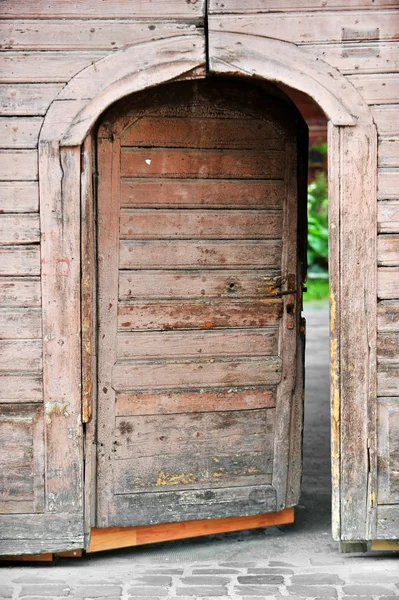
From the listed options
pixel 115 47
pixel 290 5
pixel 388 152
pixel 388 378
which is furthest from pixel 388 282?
pixel 115 47

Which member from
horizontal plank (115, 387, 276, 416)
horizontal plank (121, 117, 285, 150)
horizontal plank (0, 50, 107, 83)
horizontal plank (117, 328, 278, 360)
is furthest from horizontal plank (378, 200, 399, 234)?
horizontal plank (0, 50, 107, 83)

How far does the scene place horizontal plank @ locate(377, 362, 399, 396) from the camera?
14.4 ft

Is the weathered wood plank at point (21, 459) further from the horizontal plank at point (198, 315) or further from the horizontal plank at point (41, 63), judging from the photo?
the horizontal plank at point (41, 63)

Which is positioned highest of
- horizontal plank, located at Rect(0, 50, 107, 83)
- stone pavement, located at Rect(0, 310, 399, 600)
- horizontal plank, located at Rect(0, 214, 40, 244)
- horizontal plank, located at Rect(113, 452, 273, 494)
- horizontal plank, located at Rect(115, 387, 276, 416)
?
horizontal plank, located at Rect(0, 50, 107, 83)

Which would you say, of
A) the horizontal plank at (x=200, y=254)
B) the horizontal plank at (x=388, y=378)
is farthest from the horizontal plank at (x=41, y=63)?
the horizontal plank at (x=388, y=378)

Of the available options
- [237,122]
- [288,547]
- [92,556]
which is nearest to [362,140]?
[237,122]

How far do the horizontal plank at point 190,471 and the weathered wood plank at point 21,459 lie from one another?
47 cm

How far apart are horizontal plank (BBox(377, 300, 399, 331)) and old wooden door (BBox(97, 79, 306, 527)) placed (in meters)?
0.65

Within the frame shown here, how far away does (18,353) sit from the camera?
→ 4328mm

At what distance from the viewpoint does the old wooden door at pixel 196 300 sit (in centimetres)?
456

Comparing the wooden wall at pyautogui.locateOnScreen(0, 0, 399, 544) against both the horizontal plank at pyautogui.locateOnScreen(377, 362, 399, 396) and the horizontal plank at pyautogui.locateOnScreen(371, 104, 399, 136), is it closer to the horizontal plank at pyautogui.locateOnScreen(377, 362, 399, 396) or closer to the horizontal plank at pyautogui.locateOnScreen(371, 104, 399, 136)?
the horizontal plank at pyautogui.locateOnScreen(371, 104, 399, 136)

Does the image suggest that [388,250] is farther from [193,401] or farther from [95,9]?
[95,9]

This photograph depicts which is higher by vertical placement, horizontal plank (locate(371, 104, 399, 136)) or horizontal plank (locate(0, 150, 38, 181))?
horizontal plank (locate(371, 104, 399, 136))

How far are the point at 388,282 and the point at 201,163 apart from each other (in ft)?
3.81
